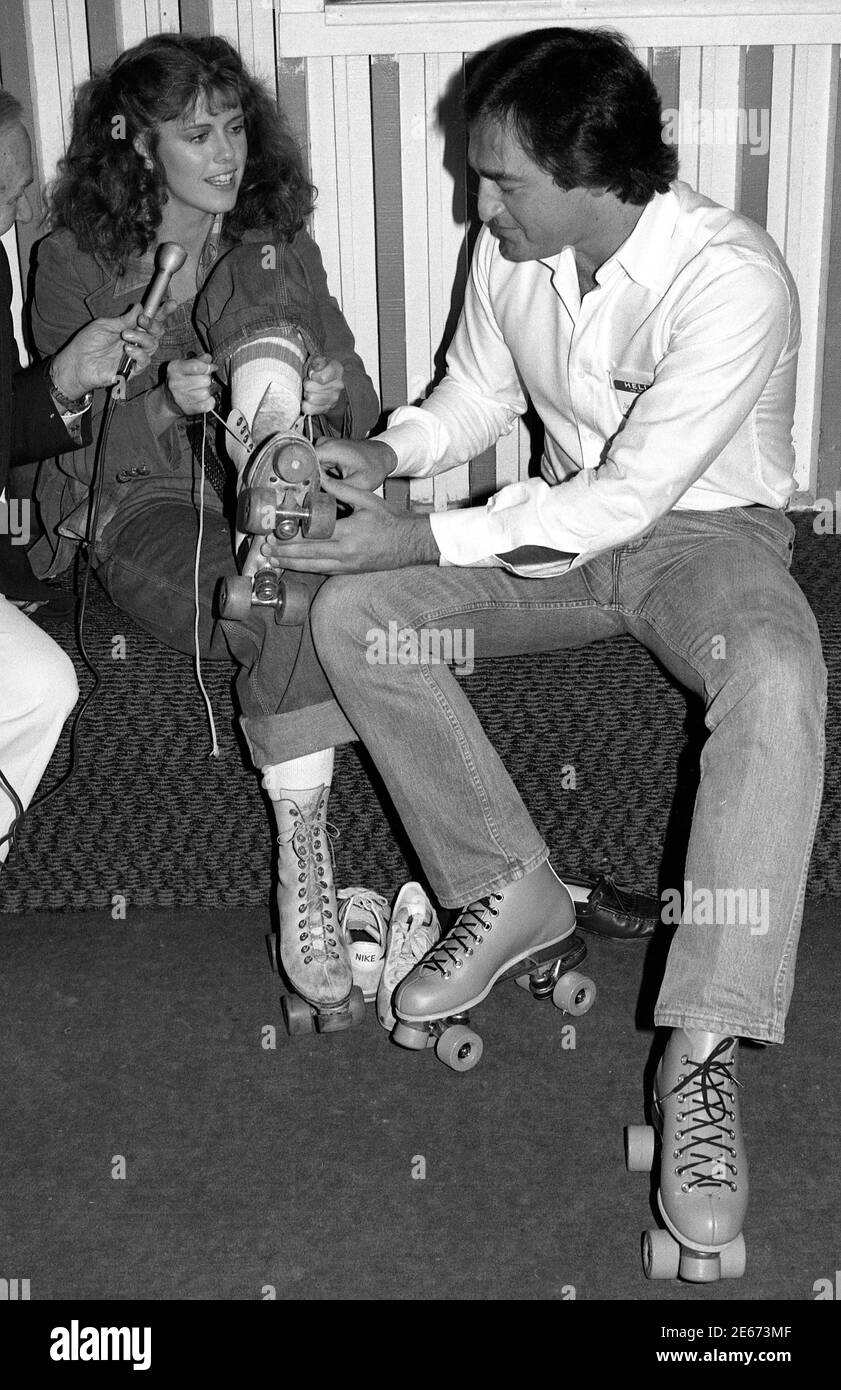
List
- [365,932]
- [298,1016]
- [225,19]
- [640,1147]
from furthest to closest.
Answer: [225,19] < [365,932] < [298,1016] < [640,1147]

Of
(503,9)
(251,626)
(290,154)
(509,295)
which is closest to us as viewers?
(251,626)

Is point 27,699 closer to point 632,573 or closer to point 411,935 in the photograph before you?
point 411,935

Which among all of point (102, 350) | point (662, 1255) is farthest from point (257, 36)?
point (662, 1255)

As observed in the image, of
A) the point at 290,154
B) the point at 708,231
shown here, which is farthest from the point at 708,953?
the point at 290,154

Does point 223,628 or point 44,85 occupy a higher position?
point 44,85

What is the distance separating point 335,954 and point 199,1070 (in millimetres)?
221

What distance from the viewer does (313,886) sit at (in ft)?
5.39

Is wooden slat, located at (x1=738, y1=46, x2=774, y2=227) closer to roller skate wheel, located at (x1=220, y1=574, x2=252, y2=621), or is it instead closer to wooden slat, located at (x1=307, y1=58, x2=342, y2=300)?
wooden slat, located at (x1=307, y1=58, x2=342, y2=300)

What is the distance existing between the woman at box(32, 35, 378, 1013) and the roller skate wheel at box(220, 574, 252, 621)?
3.3 inches

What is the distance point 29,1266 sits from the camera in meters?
1.30

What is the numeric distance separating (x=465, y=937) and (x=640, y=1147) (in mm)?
314

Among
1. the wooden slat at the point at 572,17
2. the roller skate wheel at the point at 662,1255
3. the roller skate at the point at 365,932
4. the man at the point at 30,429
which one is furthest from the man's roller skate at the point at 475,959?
the wooden slat at the point at 572,17
